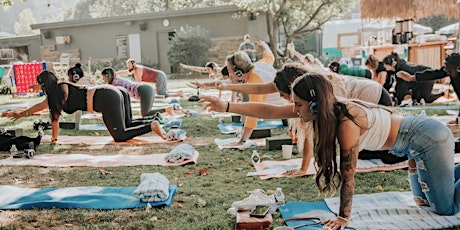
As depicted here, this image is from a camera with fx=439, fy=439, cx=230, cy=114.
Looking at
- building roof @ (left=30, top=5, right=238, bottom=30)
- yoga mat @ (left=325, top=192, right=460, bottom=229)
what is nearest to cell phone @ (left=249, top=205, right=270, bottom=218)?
yoga mat @ (left=325, top=192, right=460, bottom=229)

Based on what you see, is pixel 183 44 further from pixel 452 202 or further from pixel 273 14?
pixel 452 202

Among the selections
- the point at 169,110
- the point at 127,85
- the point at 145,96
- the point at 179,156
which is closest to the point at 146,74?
the point at 169,110

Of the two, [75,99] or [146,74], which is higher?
[146,74]

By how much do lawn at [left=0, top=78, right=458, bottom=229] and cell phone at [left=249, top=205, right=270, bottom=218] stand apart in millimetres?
147

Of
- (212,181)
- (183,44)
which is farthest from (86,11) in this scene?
(212,181)

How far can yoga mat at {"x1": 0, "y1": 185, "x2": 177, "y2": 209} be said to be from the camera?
12.9 ft

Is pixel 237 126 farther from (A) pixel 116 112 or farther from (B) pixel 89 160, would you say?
(B) pixel 89 160

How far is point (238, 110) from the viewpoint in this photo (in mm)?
3322

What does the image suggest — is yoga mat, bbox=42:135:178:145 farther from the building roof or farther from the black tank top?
the building roof

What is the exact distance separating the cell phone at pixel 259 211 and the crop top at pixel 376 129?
91cm

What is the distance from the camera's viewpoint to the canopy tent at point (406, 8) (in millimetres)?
12649

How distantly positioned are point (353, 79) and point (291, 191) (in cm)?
181

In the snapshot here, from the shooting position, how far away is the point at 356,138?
280 cm

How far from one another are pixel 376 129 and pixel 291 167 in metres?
2.19
